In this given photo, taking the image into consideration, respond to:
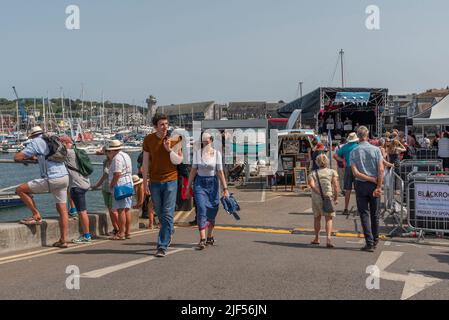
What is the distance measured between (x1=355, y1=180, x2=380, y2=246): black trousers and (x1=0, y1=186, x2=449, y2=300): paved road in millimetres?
286

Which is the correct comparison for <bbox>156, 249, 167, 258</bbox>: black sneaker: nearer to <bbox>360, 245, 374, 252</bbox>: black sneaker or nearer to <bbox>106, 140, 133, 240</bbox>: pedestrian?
<bbox>106, 140, 133, 240</bbox>: pedestrian

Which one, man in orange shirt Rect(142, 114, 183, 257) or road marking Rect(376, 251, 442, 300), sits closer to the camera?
road marking Rect(376, 251, 442, 300)

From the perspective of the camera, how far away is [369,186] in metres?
8.17

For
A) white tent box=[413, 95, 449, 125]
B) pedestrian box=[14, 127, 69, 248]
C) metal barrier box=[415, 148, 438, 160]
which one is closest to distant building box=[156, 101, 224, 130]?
metal barrier box=[415, 148, 438, 160]

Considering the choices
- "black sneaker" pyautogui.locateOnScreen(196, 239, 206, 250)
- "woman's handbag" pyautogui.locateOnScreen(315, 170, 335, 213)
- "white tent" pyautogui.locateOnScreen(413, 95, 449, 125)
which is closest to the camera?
"black sneaker" pyautogui.locateOnScreen(196, 239, 206, 250)

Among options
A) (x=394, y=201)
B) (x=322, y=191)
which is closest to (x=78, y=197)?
(x=322, y=191)

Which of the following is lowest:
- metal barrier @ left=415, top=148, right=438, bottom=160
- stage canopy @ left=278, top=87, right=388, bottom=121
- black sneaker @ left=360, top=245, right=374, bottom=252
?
black sneaker @ left=360, top=245, right=374, bottom=252

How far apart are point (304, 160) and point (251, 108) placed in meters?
151

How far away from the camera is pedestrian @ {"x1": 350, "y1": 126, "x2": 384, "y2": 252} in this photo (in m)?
8.13

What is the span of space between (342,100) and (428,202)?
724 inches

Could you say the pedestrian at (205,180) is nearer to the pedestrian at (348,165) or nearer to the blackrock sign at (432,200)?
the blackrock sign at (432,200)

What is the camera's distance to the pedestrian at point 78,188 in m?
8.53

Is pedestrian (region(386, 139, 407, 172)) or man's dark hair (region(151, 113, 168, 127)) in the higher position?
man's dark hair (region(151, 113, 168, 127))

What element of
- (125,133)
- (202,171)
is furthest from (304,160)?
(125,133)
